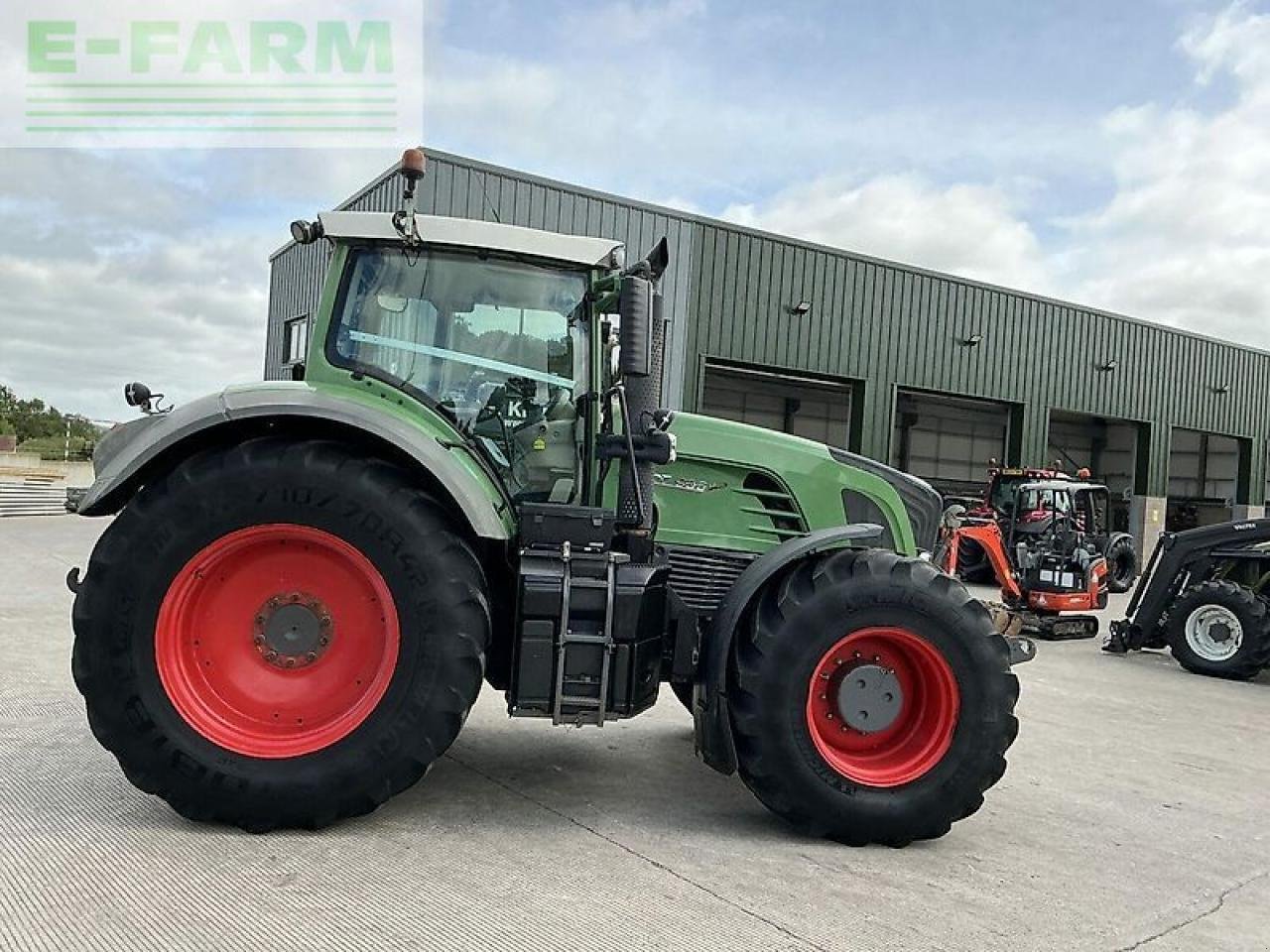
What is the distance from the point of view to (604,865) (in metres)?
3.71

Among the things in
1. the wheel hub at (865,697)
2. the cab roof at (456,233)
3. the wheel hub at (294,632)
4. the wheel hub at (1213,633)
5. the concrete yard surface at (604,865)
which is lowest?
the concrete yard surface at (604,865)

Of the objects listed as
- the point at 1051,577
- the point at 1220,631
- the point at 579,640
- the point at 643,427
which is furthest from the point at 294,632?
the point at 1051,577

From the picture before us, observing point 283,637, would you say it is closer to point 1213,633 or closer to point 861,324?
point 1213,633

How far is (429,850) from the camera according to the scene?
3.74 metres

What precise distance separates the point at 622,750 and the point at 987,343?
19.0 meters

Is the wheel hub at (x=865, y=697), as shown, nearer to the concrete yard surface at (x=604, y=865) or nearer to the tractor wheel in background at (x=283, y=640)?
the concrete yard surface at (x=604, y=865)

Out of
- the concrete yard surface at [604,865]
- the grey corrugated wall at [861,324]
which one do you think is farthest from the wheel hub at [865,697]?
the grey corrugated wall at [861,324]

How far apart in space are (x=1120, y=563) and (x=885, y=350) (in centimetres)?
605

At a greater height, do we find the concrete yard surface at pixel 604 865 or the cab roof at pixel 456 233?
the cab roof at pixel 456 233

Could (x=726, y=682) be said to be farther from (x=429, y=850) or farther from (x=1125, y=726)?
(x=1125, y=726)

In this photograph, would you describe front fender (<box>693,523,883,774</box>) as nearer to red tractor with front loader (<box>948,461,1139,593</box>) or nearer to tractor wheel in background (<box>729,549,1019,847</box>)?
tractor wheel in background (<box>729,549,1019,847</box>)

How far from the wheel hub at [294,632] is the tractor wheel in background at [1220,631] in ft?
29.1

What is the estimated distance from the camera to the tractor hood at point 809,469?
470 centimetres

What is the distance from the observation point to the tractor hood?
4.70 metres
